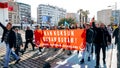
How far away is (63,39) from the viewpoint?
1444 centimetres

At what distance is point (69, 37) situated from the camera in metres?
14.0

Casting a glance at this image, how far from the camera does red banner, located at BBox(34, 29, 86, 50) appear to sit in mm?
12947

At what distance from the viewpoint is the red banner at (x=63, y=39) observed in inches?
510

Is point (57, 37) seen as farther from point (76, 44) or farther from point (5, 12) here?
point (5, 12)

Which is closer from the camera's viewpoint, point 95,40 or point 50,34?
point 95,40

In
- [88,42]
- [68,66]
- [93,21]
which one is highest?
[93,21]

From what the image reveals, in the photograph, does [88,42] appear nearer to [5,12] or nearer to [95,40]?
[95,40]

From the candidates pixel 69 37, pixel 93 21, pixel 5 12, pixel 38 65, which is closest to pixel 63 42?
pixel 69 37

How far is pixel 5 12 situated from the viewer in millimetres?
41250

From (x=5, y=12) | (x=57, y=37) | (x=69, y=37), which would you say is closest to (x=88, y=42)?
(x=69, y=37)

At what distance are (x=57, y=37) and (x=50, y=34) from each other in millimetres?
703

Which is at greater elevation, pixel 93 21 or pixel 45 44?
pixel 93 21

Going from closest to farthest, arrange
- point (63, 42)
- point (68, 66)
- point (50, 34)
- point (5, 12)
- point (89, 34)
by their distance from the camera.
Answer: point (68, 66)
point (89, 34)
point (63, 42)
point (50, 34)
point (5, 12)

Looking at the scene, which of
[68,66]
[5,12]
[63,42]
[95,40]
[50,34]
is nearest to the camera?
[95,40]
